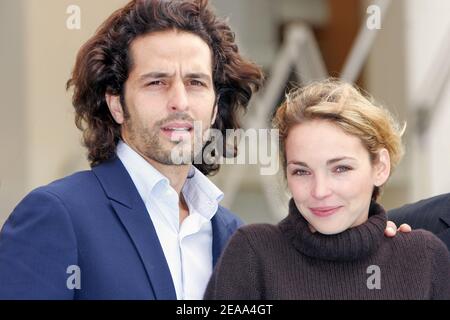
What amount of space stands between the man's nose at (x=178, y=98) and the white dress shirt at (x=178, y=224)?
0.12m

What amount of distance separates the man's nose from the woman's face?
23cm

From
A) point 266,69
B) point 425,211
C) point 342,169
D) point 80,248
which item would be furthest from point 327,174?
point 266,69

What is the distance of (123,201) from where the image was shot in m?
1.68

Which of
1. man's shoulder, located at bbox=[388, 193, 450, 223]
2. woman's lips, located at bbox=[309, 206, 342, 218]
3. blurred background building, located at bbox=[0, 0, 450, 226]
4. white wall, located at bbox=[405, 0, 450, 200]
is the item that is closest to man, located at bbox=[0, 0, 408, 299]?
woman's lips, located at bbox=[309, 206, 342, 218]

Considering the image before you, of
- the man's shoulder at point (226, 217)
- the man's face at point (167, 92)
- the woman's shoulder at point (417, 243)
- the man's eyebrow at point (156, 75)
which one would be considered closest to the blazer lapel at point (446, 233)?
the woman's shoulder at point (417, 243)

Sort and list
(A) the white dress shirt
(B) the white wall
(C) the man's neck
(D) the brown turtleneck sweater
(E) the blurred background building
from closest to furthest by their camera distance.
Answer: (D) the brown turtleneck sweater
(A) the white dress shirt
(C) the man's neck
(E) the blurred background building
(B) the white wall

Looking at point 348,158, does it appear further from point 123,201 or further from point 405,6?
point 405,6

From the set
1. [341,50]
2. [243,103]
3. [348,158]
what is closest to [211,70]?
[243,103]

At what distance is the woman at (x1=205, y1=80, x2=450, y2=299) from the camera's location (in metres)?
1.53

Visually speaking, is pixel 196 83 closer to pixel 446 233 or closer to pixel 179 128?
pixel 179 128

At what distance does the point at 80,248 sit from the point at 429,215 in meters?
0.77

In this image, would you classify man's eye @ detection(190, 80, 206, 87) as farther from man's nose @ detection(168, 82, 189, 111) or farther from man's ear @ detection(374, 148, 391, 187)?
man's ear @ detection(374, 148, 391, 187)

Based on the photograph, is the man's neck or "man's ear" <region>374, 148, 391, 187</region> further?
the man's neck

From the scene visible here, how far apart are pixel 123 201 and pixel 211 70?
0.31 meters
